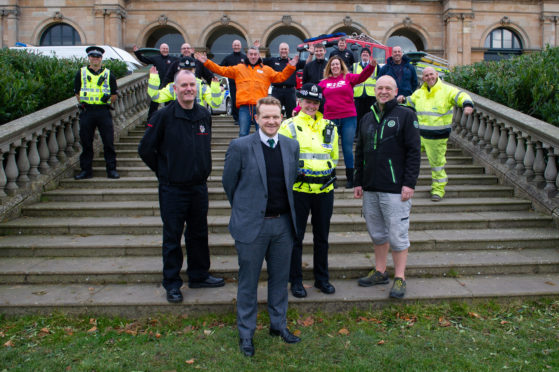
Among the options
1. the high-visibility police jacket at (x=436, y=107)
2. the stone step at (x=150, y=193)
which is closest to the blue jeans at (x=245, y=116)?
the stone step at (x=150, y=193)

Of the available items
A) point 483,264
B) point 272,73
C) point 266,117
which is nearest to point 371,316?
point 483,264

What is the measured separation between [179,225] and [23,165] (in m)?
3.52

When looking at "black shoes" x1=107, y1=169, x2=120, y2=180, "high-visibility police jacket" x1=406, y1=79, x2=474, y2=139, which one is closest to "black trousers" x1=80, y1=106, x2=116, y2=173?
"black shoes" x1=107, y1=169, x2=120, y2=180

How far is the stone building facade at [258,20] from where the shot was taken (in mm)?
25359

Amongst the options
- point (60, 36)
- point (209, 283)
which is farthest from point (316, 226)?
point (60, 36)

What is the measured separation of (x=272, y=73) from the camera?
25.9ft

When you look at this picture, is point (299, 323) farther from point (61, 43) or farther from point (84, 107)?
point (61, 43)

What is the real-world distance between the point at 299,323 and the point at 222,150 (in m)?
5.14

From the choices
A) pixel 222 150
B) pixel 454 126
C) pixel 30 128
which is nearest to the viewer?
pixel 30 128

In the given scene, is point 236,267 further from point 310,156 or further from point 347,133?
point 347,133

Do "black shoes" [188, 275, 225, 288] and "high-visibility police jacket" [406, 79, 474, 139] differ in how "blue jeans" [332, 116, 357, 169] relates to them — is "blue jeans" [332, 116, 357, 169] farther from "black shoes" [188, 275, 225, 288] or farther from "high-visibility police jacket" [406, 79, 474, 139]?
"black shoes" [188, 275, 225, 288]

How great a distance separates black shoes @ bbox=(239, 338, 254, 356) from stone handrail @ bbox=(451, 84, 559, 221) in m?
4.82

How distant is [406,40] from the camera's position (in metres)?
28.5

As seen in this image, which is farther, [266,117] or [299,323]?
[299,323]
